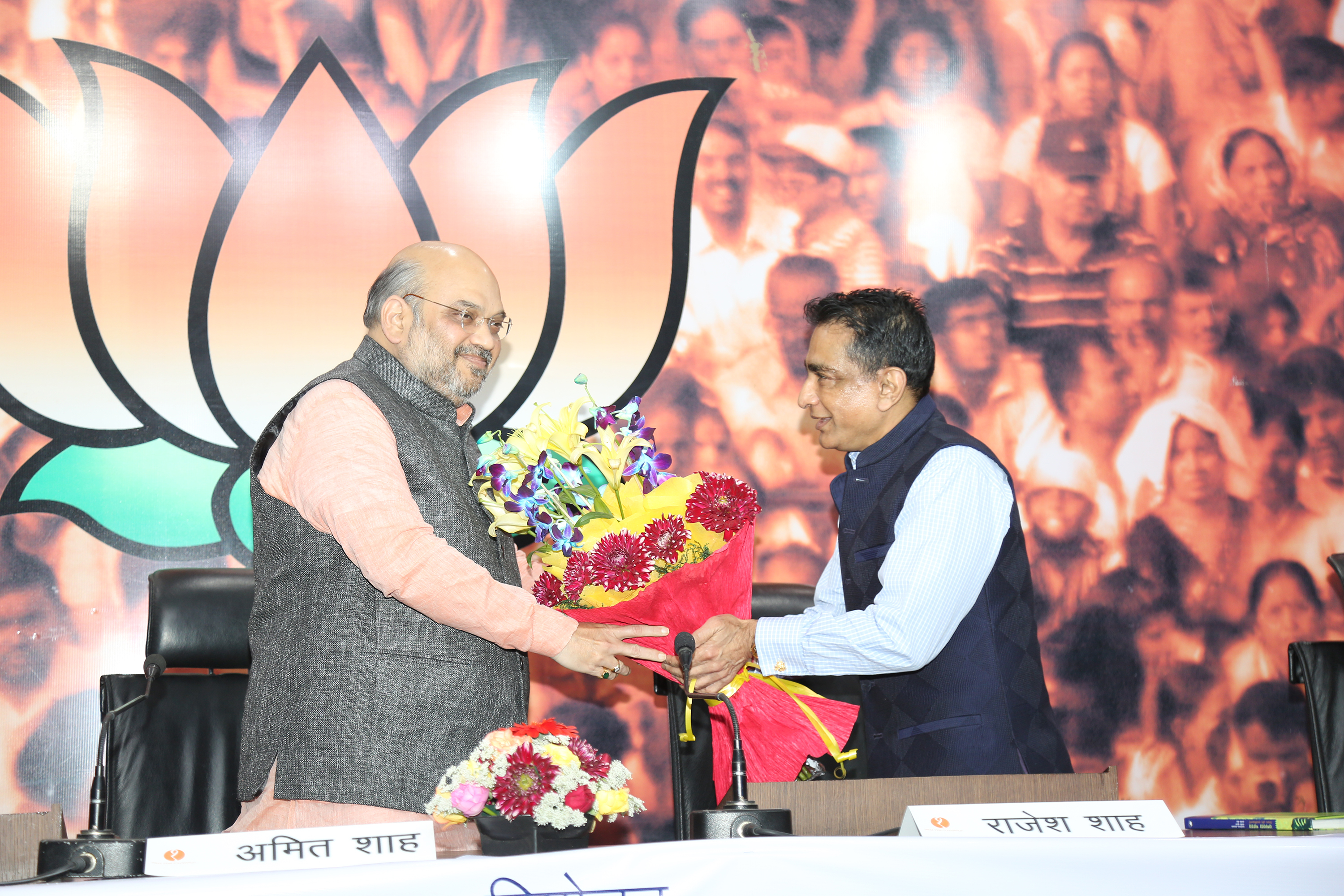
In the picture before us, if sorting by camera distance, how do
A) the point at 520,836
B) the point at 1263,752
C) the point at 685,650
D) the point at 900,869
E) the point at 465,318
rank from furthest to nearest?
the point at 1263,752, the point at 465,318, the point at 685,650, the point at 520,836, the point at 900,869

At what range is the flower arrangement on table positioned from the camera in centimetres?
132

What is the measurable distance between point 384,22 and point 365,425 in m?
1.65

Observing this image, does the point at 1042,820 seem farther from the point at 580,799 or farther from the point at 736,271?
the point at 736,271

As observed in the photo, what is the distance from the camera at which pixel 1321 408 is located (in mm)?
3387

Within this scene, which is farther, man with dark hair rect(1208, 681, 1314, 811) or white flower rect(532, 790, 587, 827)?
man with dark hair rect(1208, 681, 1314, 811)

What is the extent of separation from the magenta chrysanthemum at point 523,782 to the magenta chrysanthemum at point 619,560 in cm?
45

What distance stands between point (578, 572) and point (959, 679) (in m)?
0.74

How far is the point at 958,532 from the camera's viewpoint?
196 cm

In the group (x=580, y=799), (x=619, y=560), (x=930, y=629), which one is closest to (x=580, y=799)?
(x=580, y=799)

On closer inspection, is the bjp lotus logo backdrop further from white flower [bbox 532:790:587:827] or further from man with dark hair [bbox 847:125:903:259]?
white flower [bbox 532:790:587:827]

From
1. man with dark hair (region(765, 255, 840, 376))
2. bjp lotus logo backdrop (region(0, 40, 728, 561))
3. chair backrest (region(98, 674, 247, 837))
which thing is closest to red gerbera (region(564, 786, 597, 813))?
chair backrest (region(98, 674, 247, 837))

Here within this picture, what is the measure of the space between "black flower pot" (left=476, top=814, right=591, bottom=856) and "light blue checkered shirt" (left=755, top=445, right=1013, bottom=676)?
2.57ft

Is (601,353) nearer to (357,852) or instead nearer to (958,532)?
(958,532)

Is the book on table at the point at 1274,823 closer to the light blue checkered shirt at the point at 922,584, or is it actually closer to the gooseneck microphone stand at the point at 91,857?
the light blue checkered shirt at the point at 922,584
